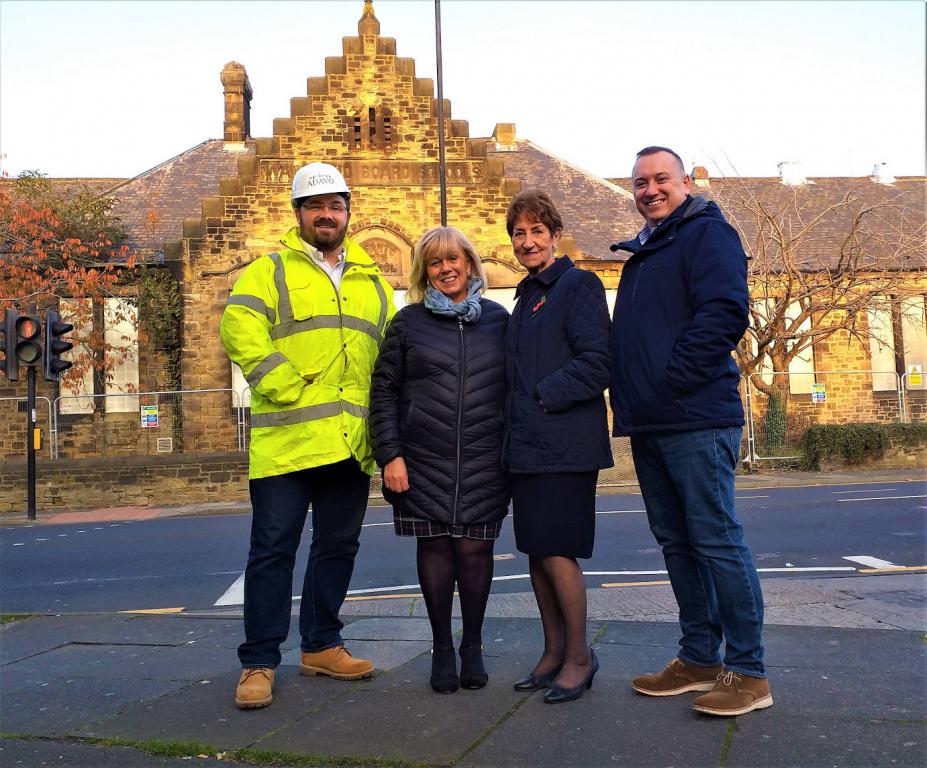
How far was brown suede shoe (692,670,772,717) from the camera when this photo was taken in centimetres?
343

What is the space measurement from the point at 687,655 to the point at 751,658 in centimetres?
38

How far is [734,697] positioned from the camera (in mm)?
3469

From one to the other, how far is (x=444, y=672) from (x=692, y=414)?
1.51 metres

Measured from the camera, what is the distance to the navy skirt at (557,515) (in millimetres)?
3938

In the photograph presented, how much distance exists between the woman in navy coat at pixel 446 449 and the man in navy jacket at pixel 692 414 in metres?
0.61

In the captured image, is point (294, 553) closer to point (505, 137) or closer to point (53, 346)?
point (53, 346)

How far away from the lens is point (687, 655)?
12.9 feet

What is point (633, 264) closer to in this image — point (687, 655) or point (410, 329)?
point (410, 329)

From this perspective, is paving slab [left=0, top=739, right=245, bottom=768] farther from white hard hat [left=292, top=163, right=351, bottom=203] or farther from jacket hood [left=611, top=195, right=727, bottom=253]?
jacket hood [left=611, top=195, right=727, bottom=253]

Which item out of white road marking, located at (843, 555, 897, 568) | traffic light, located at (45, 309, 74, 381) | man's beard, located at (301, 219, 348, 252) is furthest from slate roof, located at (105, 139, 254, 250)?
man's beard, located at (301, 219, 348, 252)

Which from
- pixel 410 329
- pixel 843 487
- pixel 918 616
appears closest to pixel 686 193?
pixel 410 329

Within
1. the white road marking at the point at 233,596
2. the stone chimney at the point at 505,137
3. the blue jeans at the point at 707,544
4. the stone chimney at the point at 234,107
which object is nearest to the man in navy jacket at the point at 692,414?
the blue jeans at the point at 707,544

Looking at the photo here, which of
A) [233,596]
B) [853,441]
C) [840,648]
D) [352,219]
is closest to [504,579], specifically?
[233,596]

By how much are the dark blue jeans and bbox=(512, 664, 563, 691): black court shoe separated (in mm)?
939
